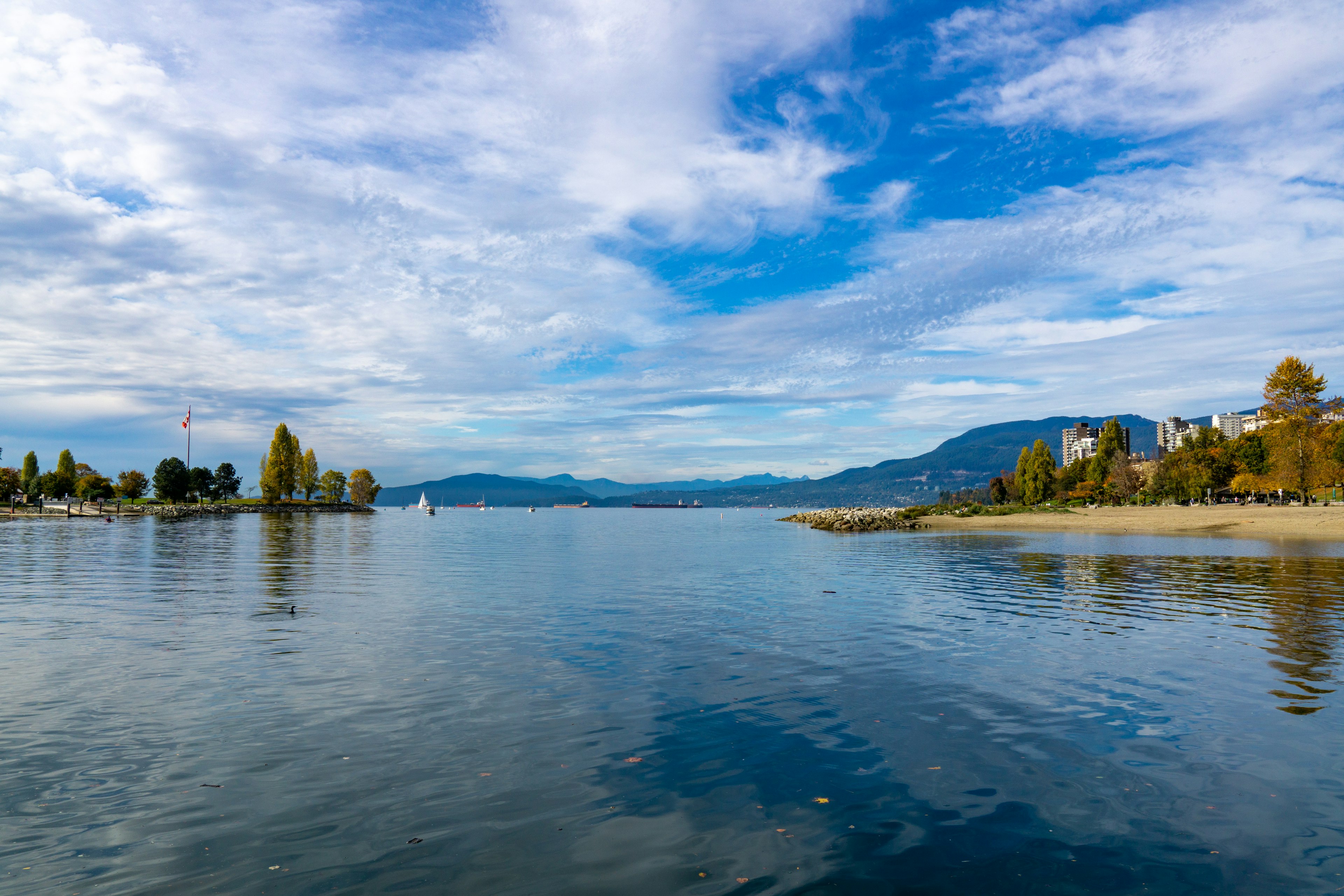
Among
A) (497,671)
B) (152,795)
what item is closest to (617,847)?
(152,795)

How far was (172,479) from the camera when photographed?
6964 inches

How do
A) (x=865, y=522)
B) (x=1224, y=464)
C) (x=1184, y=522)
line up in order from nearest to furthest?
(x=1184, y=522)
(x=865, y=522)
(x=1224, y=464)

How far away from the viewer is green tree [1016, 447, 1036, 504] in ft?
533

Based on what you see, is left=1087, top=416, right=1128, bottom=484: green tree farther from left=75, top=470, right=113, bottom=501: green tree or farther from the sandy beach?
left=75, top=470, right=113, bottom=501: green tree

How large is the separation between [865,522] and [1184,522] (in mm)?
39139

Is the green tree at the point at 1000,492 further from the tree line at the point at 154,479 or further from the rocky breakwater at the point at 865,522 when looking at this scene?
the tree line at the point at 154,479

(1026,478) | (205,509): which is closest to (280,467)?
(205,509)

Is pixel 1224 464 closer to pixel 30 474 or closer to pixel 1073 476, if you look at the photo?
pixel 1073 476

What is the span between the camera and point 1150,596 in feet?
94.3

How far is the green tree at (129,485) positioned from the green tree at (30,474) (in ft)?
57.7

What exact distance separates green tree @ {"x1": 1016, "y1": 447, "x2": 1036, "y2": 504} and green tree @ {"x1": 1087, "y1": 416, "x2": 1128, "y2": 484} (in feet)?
38.3

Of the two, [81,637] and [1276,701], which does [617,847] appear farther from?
[81,637]

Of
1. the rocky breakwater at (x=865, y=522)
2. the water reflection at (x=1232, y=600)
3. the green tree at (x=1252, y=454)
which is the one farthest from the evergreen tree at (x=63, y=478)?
the green tree at (x=1252, y=454)

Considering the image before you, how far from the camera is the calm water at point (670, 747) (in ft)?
24.2
